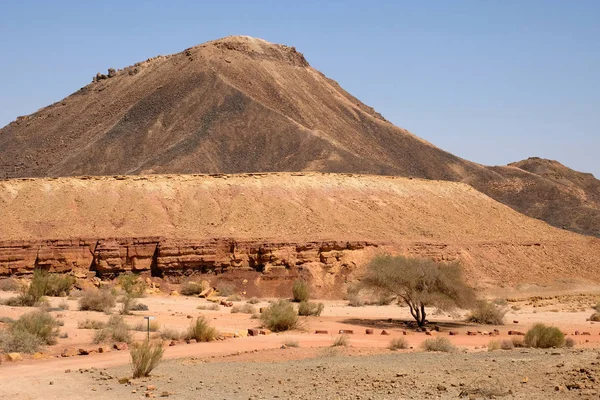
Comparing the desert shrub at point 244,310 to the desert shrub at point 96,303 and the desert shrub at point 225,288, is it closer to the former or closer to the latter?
the desert shrub at point 96,303

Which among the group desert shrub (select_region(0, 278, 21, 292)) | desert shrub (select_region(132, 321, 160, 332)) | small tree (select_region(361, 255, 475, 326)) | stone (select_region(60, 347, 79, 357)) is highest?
small tree (select_region(361, 255, 475, 326))

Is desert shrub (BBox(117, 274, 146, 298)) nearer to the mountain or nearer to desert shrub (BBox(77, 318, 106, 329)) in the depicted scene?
desert shrub (BBox(77, 318, 106, 329))

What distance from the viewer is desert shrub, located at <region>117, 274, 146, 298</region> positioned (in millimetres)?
41550

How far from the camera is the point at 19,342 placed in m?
22.4

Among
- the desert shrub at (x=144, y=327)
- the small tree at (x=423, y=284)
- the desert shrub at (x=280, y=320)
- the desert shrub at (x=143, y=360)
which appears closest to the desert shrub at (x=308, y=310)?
the small tree at (x=423, y=284)

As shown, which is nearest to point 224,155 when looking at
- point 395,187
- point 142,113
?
point 142,113

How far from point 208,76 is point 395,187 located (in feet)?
146

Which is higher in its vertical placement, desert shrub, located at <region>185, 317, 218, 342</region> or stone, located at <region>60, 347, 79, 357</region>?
desert shrub, located at <region>185, 317, 218, 342</region>

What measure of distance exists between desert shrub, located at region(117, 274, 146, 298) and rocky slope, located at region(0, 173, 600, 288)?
1558 millimetres

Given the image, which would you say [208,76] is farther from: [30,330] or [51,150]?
[30,330]

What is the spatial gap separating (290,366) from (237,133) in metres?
74.5

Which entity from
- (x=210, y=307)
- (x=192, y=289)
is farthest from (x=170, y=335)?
(x=192, y=289)

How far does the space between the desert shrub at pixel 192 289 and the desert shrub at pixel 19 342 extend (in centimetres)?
2148

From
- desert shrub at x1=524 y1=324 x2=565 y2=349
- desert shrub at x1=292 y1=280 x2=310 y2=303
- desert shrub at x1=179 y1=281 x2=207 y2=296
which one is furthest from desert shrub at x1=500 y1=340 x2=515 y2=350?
desert shrub at x1=179 y1=281 x2=207 y2=296
